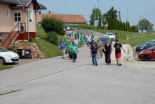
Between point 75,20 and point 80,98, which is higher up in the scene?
point 75,20

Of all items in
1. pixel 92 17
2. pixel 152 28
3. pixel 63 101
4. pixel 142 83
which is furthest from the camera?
pixel 152 28

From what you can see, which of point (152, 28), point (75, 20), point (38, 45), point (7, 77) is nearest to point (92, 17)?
point (75, 20)

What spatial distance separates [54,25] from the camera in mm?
33281

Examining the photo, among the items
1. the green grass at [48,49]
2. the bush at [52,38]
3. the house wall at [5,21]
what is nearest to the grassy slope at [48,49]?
the green grass at [48,49]

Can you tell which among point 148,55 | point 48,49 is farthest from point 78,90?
point 48,49

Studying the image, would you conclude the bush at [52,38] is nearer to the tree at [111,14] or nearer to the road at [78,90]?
the road at [78,90]

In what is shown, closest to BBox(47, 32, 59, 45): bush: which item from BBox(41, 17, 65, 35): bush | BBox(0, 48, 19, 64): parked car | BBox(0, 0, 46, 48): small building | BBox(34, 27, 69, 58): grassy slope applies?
BBox(34, 27, 69, 58): grassy slope

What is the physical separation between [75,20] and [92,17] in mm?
8074

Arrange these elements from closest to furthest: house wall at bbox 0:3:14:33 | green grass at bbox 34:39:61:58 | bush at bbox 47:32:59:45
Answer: green grass at bbox 34:39:61:58 < house wall at bbox 0:3:14:33 < bush at bbox 47:32:59:45

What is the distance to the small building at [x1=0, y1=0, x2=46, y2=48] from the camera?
89.9ft

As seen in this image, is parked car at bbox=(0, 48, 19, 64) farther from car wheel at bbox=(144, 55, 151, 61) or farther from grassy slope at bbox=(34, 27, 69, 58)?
car wheel at bbox=(144, 55, 151, 61)

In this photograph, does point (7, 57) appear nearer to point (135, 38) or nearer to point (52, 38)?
point (52, 38)

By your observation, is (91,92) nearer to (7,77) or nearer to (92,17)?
(7,77)

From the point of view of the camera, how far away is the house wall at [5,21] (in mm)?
27906
